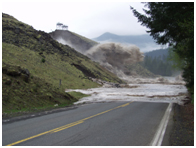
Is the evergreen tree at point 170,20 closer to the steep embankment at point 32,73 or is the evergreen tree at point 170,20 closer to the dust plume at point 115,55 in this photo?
the steep embankment at point 32,73

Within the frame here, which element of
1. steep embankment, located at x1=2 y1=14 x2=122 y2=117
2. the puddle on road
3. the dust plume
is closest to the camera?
steep embankment, located at x1=2 y1=14 x2=122 y2=117

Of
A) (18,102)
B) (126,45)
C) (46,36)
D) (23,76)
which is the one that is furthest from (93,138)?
(126,45)

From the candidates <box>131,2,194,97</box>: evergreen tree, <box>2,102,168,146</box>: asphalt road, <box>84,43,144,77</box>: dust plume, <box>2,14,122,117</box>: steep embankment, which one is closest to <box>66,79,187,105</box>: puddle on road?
<box>2,14,122,117</box>: steep embankment

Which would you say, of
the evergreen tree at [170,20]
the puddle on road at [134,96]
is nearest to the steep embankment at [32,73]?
the puddle on road at [134,96]

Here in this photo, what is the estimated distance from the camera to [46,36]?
6512 centimetres

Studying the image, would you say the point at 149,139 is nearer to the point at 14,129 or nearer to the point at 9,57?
the point at 14,129

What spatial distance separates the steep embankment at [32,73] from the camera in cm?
1560

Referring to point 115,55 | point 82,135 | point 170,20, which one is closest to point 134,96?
point 170,20

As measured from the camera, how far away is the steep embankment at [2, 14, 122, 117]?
1560 cm

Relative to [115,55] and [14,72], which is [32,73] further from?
[115,55]

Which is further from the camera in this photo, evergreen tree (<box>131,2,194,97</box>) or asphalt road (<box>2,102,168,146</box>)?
evergreen tree (<box>131,2,194,97</box>)

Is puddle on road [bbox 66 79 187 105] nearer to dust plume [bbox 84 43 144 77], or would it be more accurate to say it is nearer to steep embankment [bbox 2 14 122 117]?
steep embankment [bbox 2 14 122 117]

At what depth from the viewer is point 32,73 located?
36375mm

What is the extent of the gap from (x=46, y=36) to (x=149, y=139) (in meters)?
63.4
